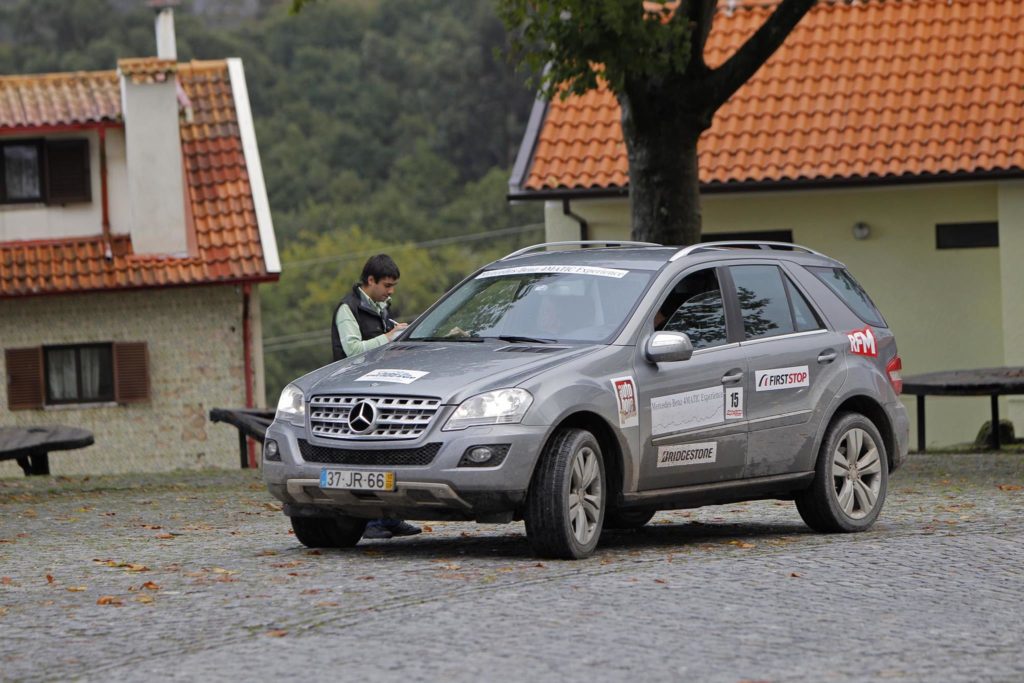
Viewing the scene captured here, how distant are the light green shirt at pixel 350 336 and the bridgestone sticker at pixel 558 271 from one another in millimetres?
747

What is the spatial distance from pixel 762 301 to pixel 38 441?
9825 millimetres

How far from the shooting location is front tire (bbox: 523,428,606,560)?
1004 centimetres

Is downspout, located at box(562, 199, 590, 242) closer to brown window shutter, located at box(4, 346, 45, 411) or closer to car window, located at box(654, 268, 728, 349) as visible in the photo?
brown window shutter, located at box(4, 346, 45, 411)

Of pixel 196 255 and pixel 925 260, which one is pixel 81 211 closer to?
pixel 196 255

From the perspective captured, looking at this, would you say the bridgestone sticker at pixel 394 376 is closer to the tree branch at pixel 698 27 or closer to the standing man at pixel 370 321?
the standing man at pixel 370 321

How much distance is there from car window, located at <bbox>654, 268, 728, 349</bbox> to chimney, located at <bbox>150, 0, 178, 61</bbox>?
24.6 m

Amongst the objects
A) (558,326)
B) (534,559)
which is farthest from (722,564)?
(558,326)

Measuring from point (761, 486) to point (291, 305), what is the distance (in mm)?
91579

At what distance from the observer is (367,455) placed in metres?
10.2

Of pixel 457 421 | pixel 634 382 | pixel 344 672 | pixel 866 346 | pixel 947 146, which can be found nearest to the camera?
pixel 344 672

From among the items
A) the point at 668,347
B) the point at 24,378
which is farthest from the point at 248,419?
the point at 24,378

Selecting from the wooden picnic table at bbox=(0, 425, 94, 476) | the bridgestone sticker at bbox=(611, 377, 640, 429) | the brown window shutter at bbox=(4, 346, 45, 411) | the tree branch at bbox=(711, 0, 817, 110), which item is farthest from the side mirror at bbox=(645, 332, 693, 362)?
the brown window shutter at bbox=(4, 346, 45, 411)

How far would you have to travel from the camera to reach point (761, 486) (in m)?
11.4

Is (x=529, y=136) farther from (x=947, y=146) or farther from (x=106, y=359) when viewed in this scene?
(x=106, y=359)
